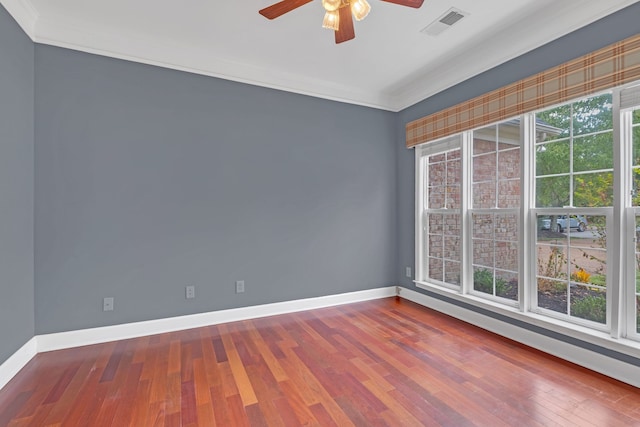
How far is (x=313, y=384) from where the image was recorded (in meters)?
2.04

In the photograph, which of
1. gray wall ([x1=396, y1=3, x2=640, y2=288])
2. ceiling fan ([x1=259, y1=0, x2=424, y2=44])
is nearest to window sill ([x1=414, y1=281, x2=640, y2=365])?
gray wall ([x1=396, y1=3, x2=640, y2=288])

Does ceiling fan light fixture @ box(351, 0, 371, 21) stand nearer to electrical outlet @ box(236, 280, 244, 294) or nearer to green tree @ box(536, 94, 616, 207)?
green tree @ box(536, 94, 616, 207)

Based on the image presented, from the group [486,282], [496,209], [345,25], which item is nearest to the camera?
[345,25]

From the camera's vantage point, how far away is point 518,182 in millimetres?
2779

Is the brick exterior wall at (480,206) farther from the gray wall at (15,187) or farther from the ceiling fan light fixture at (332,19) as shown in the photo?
the gray wall at (15,187)

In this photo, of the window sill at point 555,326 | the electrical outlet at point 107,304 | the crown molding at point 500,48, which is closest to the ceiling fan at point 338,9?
the crown molding at point 500,48

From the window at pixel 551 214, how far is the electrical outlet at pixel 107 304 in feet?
11.3

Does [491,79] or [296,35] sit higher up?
[296,35]

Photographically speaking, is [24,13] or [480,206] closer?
[24,13]

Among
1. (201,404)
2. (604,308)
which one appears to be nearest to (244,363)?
(201,404)

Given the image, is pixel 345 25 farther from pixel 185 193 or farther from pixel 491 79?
pixel 185 193

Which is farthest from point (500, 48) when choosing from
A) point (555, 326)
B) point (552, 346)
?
point (552, 346)

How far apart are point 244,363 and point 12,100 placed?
2653 mm

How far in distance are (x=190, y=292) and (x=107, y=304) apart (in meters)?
0.71
